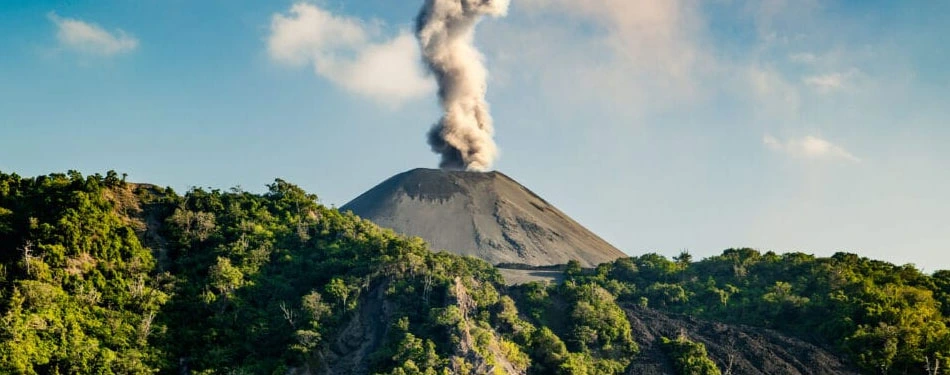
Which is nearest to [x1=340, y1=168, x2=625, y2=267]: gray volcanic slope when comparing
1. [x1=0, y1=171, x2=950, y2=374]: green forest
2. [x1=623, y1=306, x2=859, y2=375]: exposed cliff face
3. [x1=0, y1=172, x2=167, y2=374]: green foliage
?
[x1=0, y1=171, x2=950, y2=374]: green forest

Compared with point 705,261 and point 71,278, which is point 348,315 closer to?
point 71,278

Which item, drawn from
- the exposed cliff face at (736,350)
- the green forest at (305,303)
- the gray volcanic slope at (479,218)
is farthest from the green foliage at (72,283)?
the gray volcanic slope at (479,218)

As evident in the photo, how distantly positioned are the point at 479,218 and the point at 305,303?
4520 cm

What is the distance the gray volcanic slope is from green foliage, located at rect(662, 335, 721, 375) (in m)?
31.2

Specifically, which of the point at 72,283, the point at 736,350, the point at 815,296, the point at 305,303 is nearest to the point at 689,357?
the point at 736,350

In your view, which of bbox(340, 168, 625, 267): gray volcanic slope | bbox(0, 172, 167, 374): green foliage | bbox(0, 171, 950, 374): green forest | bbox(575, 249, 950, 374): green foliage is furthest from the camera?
bbox(340, 168, 625, 267): gray volcanic slope

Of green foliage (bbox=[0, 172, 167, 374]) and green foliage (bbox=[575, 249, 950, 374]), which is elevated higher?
green foliage (bbox=[575, 249, 950, 374])

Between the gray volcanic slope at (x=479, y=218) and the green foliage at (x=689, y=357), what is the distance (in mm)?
31162

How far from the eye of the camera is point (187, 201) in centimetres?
5900

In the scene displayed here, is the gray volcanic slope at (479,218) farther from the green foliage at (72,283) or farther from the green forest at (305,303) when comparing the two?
the green foliage at (72,283)

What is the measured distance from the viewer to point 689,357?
52.0m

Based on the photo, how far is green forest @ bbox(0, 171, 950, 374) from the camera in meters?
43.9

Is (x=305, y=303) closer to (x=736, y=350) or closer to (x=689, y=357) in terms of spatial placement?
(x=689, y=357)

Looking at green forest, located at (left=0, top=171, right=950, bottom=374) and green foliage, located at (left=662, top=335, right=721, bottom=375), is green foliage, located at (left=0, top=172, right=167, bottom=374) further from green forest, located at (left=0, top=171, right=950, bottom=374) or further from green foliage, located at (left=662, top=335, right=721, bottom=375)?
green foliage, located at (left=662, top=335, right=721, bottom=375)
